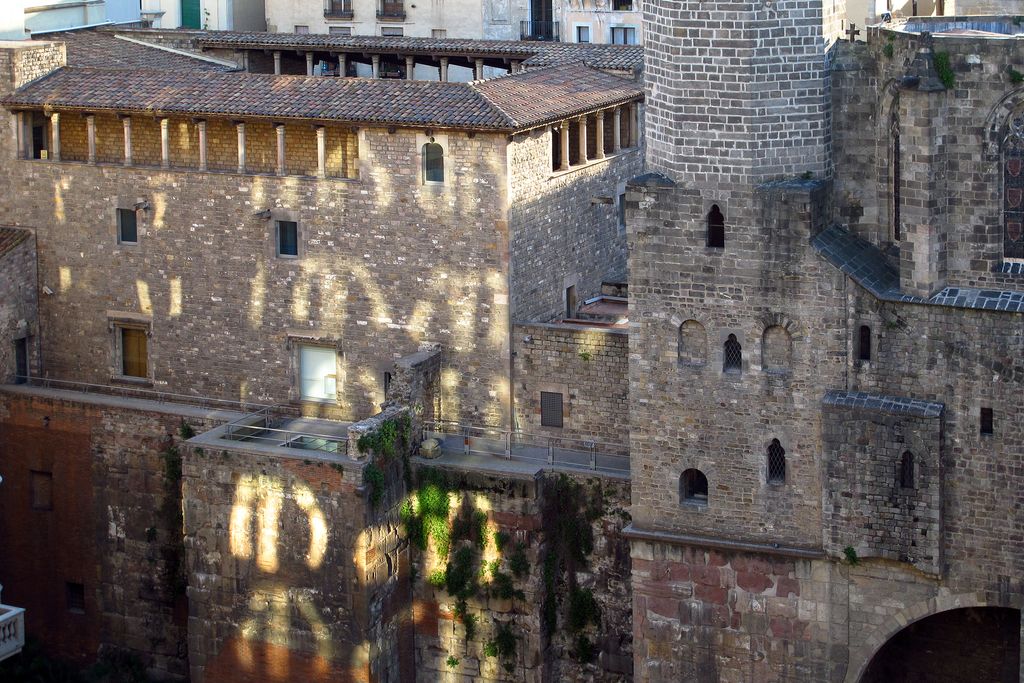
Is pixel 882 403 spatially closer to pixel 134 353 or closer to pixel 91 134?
pixel 134 353

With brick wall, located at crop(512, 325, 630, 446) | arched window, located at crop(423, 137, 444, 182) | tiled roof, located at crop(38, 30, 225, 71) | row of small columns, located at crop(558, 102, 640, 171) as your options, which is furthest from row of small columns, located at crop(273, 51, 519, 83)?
brick wall, located at crop(512, 325, 630, 446)

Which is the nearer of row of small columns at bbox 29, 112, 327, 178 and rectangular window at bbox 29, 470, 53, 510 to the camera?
row of small columns at bbox 29, 112, 327, 178

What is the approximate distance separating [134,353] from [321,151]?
632 cm

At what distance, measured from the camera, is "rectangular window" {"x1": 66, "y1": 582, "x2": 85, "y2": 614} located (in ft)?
150

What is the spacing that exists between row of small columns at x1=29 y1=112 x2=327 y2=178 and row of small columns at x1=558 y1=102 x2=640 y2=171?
15.4 ft

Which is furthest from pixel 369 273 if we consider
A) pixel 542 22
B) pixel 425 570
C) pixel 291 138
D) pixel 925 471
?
pixel 542 22

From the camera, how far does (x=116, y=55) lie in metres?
49.8

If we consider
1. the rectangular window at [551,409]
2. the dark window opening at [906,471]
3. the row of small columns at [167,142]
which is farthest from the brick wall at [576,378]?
the dark window opening at [906,471]

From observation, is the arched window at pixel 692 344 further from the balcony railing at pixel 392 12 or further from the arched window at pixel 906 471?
the balcony railing at pixel 392 12

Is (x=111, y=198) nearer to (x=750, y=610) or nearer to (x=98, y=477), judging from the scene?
Result: (x=98, y=477)

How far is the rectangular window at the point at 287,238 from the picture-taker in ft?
145

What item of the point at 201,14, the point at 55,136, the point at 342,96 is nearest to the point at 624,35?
the point at 201,14

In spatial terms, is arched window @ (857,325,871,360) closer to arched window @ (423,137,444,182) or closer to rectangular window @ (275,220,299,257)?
arched window @ (423,137,444,182)

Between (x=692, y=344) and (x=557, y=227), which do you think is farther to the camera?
Answer: (x=557, y=227)
